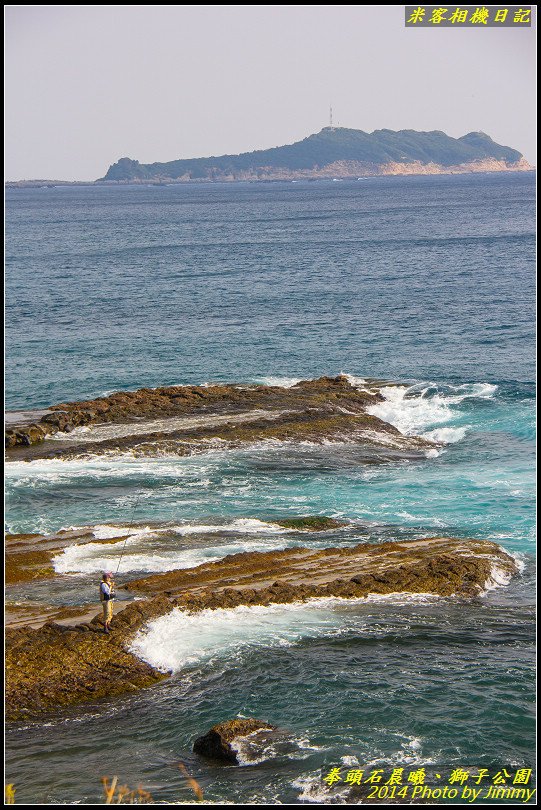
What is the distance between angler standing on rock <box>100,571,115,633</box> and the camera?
2173 cm

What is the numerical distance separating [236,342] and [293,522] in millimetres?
31634

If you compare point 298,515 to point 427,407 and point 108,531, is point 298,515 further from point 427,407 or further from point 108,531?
point 427,407

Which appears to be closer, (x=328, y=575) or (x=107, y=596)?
(x=107, y=596)

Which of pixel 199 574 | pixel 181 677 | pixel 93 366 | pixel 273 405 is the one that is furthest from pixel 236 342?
pixel 181 677

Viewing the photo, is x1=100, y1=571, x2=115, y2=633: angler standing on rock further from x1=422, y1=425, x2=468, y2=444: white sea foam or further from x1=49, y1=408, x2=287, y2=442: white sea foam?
x1=422, y1=425, x2=468, y2=444: white sea foam

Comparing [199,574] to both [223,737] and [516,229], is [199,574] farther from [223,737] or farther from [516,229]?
[516,229]

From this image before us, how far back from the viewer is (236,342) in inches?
2404

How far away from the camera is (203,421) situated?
41094 mm

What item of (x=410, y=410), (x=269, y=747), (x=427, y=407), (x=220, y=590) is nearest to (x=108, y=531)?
(x=220, y=590)

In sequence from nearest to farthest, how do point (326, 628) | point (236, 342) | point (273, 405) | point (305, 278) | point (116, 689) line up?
point (116, 689) < point (326, 628) < point (273, 405) < point (236, 342) < point (305, 278)

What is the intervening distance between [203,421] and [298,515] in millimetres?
10702

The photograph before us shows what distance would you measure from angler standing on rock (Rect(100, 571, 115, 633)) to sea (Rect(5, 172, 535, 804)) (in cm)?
90

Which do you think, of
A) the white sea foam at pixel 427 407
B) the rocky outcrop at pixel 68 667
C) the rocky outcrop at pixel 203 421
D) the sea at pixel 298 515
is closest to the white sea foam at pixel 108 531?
the sea at pixel 298 515

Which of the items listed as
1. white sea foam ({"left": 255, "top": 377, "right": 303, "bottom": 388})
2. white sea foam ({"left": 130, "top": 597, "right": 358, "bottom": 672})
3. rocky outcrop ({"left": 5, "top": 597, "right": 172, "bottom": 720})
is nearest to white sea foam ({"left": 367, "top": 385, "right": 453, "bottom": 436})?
white sea foam ({"left": 255, "top": 377, "right": 303, "bottom": 388})
